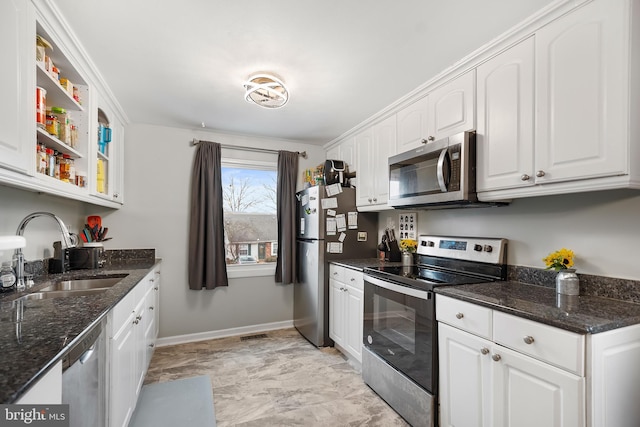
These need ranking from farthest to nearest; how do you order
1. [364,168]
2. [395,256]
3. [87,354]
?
1. [364,168]
2. [395,256]
3. [87,354]

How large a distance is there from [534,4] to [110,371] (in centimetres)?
262

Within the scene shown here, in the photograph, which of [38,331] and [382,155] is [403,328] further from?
[38,331]

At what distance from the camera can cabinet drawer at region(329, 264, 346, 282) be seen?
287 cm

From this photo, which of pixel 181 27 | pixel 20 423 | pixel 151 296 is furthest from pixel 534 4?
pixel 151 296

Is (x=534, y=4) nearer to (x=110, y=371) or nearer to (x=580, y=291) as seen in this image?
(x=580, y=291)

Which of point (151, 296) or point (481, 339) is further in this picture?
point (151, 296)

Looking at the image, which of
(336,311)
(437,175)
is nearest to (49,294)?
(336,311)

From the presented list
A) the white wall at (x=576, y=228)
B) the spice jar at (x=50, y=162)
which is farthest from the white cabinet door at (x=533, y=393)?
the spice jar at (x=50, y=162)

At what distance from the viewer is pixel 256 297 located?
11.8 ft

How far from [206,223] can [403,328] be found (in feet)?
7.48

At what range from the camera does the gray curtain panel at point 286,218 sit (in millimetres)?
3537

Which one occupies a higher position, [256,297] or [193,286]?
[193,286]

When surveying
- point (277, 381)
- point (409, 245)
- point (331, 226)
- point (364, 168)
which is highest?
point (364, 168)

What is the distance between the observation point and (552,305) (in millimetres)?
1362
